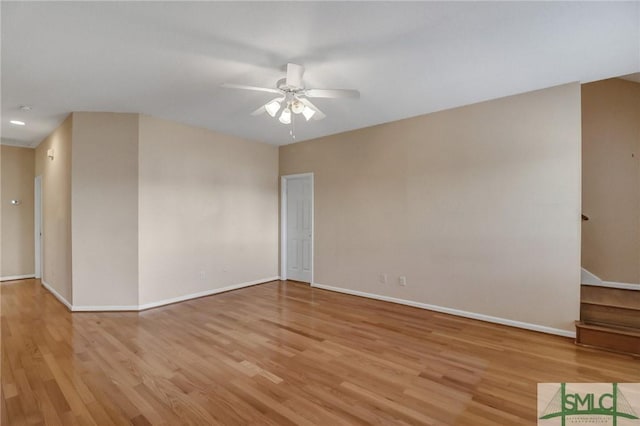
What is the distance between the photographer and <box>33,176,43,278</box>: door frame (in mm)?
5582

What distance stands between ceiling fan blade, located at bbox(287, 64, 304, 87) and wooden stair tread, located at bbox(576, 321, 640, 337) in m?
3.65

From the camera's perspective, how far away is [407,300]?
4078 mm

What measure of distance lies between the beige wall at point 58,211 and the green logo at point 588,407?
5331mm

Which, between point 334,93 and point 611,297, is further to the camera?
point 611,297

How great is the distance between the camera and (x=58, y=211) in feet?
14.1

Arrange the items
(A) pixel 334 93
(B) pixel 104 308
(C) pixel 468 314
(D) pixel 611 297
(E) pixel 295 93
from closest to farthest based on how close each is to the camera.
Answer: (A) pixel 334 93, (E) pixel 295 93, (D) pixel 611 297, (C) pixel 468 314, (B) pixel 104 308

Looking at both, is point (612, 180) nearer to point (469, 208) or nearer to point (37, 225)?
point (469, 208)

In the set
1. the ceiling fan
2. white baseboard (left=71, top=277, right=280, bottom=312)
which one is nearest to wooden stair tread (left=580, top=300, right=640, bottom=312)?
the ceiling fan

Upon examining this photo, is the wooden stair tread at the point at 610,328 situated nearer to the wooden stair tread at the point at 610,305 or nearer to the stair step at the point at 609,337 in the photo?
the stair step at the point at 609,337

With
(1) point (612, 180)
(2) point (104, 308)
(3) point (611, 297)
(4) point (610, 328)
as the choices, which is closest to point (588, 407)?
(4) point (610, 328)

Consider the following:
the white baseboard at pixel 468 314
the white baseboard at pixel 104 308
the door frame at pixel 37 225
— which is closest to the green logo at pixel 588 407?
the white baseboard at pixel 468 314

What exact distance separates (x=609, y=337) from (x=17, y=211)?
9366 millimetres

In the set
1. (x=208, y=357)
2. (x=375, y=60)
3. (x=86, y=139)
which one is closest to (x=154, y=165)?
(x=86, y=139)

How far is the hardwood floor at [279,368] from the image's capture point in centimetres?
187
